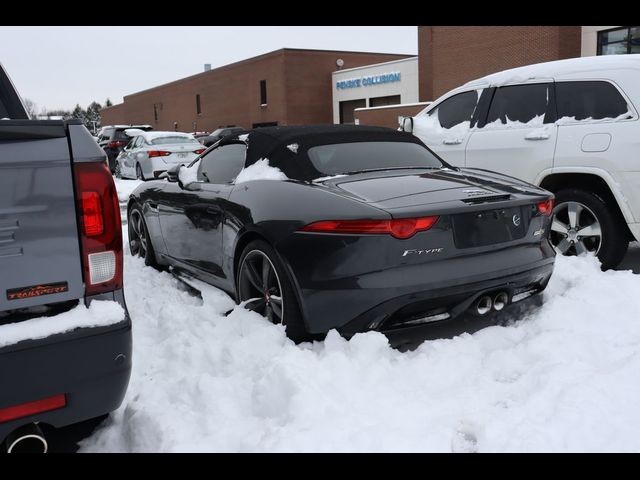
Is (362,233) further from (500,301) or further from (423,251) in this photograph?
(500,301)

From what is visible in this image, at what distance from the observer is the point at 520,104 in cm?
622

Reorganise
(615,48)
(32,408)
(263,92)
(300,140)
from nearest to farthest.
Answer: (32,408) → (300,140) → (615,48) → (263,92)

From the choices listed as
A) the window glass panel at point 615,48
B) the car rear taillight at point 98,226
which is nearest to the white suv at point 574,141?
the car rear taillight at point 98,226

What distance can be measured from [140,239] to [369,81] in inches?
1383

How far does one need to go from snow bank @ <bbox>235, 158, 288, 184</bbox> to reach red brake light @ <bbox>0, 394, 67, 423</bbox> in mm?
2112

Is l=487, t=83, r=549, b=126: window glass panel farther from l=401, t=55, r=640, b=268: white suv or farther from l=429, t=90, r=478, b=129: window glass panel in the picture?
l=429, t=90, r=478, b=129: window glass panel

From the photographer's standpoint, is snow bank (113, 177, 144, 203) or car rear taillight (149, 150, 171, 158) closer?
snow bank (113, 177, 144, 203)

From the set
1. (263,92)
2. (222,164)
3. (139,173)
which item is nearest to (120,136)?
(139,173)

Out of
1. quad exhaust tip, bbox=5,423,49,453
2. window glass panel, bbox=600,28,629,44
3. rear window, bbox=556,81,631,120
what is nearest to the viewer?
quad exhaust tip, bbox=5,423,49,453

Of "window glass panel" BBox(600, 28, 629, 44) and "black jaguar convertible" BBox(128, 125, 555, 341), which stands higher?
"window glass panel" BBox(600, 28, 629, 44)

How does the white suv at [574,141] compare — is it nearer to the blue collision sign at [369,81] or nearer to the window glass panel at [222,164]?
the window glass panel at [222,164]

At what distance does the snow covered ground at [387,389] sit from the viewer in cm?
265

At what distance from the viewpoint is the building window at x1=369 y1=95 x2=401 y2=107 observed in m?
37.9

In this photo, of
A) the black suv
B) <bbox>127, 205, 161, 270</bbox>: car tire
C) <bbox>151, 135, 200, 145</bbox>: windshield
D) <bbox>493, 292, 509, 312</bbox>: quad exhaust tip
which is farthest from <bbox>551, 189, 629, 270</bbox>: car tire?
the black suv
